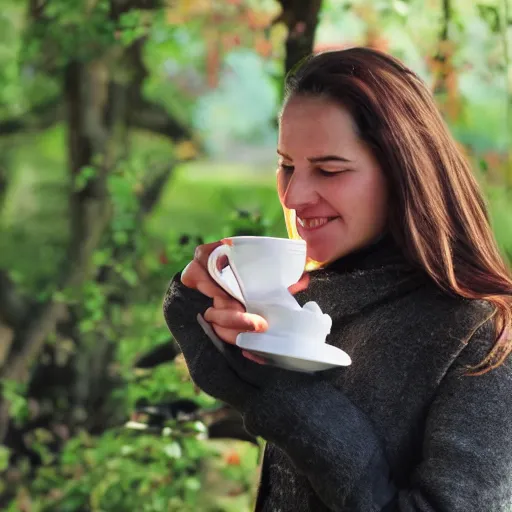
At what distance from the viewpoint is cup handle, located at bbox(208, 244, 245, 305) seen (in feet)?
3.70

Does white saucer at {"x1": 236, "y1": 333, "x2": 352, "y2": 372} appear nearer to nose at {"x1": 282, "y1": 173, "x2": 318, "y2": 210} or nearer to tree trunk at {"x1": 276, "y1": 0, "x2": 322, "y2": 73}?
nose at {"x1": 282, "y1": 173, "x2": 318, "y2": 210}

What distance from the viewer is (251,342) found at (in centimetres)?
109

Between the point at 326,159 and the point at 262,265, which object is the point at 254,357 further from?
the point at 326,159

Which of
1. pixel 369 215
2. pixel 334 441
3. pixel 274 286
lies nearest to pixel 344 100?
pixel 369 215

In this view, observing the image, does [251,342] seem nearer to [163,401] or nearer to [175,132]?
[163,401]

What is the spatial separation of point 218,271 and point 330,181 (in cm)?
19

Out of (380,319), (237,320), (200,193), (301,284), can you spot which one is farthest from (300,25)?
(200,193)

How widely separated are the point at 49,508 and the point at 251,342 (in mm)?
2287

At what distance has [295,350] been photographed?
3.51ft

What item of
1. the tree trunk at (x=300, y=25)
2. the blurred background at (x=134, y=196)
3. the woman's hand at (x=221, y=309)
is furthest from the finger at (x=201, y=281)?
the tree trunk at (x=300, y=25)

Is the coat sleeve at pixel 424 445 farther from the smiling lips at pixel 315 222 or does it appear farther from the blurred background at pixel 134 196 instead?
the blurred background at pixel 134 196

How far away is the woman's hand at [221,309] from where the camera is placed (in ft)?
3.61

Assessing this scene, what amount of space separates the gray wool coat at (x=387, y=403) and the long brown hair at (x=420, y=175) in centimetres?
4


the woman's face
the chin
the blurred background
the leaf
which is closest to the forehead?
the woman's face
